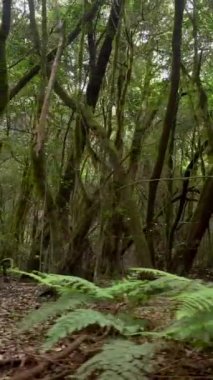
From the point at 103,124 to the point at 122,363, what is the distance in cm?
783

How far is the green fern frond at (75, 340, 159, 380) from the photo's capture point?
2.60m

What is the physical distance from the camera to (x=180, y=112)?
13.8 meters

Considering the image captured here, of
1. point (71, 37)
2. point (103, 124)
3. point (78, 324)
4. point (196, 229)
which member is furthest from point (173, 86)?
point (78, 324)

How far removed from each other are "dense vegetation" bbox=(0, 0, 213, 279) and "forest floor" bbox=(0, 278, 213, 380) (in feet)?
11.6

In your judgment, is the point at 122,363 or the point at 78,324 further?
the point at 78,324

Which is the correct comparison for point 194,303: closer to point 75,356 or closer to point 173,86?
point 75,356

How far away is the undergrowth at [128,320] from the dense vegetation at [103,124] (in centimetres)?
388

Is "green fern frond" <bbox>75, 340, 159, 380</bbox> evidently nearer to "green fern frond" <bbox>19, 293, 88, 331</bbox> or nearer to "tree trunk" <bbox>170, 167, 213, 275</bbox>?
"green fern frond" <bbox>19, 293, 88, 331</bbox>

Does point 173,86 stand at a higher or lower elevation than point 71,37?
lower

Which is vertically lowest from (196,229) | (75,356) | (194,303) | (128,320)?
(75,356)

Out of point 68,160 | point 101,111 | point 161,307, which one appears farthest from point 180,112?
point 161,307

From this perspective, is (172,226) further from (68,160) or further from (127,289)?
(127,289)

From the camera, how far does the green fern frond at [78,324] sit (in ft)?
9.78

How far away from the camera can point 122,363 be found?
2.67m
